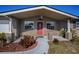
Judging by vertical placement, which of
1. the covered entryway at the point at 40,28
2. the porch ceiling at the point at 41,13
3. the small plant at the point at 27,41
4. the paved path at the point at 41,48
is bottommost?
the paved path at the point at 41,48

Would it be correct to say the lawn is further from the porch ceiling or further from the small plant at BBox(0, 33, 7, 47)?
the small plant at BBox(0, 33, 7, 47)

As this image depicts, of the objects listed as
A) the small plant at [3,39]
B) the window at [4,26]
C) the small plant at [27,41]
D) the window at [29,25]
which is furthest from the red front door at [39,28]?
the small plant at [3,39]

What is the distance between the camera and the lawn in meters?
11.7

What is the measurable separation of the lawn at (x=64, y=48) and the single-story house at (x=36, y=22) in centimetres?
28

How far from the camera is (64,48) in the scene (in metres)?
11.8

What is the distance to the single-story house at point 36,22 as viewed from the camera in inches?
465

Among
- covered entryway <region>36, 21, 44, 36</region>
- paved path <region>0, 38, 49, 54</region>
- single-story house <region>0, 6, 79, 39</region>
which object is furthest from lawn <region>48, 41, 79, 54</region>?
covered entryway <region>36, 21, 44, 36</region>

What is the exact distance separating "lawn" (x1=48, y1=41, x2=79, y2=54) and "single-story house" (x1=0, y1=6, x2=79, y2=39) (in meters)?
0.28

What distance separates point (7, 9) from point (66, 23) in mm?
2039

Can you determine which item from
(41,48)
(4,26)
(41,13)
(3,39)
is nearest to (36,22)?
(41,13)

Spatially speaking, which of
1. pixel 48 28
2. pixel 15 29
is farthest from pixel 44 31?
pixel 15 29

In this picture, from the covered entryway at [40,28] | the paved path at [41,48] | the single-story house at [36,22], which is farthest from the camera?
the covered entryway at [40,28]

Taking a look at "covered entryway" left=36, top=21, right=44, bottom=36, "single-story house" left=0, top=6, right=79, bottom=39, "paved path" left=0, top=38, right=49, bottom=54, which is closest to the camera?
"paved path" left=0, top=38, right=49, bottom=54

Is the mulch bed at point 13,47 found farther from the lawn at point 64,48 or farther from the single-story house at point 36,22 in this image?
the lawn at point 64,48
